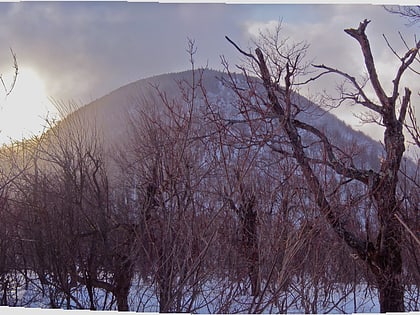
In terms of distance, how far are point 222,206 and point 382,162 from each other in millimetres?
2300

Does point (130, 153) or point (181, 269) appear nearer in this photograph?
point (181, 269)

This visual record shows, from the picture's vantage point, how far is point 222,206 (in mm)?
4027

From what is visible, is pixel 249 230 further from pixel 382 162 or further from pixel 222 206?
pixel 382 162

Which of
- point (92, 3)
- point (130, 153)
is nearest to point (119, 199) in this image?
point (130, 153)

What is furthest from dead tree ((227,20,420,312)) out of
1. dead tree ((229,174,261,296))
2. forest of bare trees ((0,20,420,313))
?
dead tree ((229,174,261,296))

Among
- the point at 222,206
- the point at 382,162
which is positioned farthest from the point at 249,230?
the point at 382,162

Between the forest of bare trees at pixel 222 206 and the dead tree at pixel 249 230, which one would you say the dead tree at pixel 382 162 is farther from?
the dead tree at pixel 249 230

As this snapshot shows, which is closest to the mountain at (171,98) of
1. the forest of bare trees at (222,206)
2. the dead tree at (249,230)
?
the forest of bare trees at (222,206)

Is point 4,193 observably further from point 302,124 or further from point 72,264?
point 302,124

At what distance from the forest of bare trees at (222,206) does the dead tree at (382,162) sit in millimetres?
15

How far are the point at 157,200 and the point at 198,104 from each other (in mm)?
1050

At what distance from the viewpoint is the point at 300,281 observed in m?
4.59

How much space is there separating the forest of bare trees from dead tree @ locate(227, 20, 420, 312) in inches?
0.6

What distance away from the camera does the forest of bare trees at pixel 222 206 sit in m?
4.02
